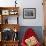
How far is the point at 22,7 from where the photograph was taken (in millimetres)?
5762

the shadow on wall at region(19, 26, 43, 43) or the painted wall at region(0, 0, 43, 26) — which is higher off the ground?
the painted wall at region(0, 0, 43, 26)

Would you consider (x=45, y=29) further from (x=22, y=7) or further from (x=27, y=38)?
(x=22, y=7)

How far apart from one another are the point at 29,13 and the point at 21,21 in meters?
0.43

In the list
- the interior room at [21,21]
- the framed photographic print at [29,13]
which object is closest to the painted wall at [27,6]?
the interior room at [21,21]

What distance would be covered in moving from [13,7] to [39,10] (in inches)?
39.8

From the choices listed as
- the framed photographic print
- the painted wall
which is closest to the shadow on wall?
the painted wall

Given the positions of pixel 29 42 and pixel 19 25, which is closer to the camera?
pixel 29 42

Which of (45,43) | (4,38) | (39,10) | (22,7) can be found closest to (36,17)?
(39,10)

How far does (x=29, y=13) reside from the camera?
18.9 ft

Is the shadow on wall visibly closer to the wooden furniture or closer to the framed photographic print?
the wooden furniture

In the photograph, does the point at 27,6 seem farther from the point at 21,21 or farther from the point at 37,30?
the point at 37,30

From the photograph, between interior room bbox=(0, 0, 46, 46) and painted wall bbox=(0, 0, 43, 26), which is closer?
interior room bbox=(0, 0, 46, 46)

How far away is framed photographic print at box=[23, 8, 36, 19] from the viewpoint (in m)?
5.75

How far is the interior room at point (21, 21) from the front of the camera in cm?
556
